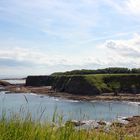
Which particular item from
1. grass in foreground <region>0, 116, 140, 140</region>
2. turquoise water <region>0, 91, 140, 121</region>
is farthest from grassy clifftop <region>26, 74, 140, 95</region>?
grass in foreground <region>0, 116, 140, 140</region>

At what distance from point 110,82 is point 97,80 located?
3.81m

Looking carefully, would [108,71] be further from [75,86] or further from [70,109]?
[70,109]

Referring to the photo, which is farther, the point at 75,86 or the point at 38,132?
the point at 75,86

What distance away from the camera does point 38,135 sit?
26.5ft

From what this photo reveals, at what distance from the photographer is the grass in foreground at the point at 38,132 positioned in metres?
7.98

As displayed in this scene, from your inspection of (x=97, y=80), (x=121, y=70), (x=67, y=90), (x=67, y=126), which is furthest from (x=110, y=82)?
(x=67, y=126)

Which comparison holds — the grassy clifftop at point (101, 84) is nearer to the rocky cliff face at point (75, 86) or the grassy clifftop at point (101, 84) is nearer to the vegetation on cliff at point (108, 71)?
the rocky cliff face at point (75, 86)

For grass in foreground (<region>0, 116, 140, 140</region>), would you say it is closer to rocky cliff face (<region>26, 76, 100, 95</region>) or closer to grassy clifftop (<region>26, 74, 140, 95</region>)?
grassy clifftop (<region>26, 74, 140, 95</region>)

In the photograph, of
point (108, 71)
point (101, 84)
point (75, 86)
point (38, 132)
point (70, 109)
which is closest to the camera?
point (38, 132)

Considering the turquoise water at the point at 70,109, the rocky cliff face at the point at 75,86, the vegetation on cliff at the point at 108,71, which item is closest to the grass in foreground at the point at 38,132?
the turquoise water at the point at 70,109

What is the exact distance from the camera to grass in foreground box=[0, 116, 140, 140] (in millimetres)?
7980

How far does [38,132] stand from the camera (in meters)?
8.16

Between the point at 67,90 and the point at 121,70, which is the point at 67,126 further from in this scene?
the point at 121,70

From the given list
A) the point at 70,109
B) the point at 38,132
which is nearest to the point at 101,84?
the point at 70,109
